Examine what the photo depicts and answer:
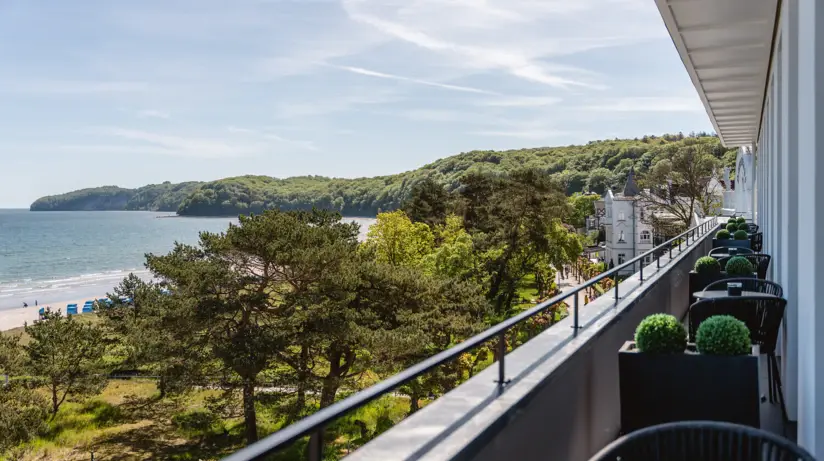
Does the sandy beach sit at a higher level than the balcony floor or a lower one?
lower

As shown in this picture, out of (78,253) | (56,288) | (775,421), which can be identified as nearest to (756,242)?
(775,421)

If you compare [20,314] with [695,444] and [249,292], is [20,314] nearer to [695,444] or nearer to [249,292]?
[249,292]

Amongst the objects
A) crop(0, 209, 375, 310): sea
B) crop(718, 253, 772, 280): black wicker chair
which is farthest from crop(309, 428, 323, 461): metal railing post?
crop(0, 209, 375, 310): sea

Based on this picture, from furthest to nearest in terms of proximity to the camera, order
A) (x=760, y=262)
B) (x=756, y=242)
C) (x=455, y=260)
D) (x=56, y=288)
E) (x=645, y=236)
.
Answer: (x=56, y=288) < (x=645, y=236) < (x=455, y=260) < (x=756, y=242) < (x=760, y=262)

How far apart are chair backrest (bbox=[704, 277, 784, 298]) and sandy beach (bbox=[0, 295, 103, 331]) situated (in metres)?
53.0

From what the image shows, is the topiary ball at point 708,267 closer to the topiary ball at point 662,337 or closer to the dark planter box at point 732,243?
the topiary ball at point 662,337

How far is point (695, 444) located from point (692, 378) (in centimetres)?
125

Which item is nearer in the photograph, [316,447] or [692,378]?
[316,447]

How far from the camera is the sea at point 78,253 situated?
72.1 m

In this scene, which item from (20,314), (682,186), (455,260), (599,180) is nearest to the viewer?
(682,186)

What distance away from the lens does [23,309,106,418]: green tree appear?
1147 inches

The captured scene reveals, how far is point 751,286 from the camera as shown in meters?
5.66

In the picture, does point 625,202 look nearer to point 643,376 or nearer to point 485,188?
point 485,188

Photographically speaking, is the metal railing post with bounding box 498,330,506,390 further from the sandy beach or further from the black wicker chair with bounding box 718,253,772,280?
the sandy beach
